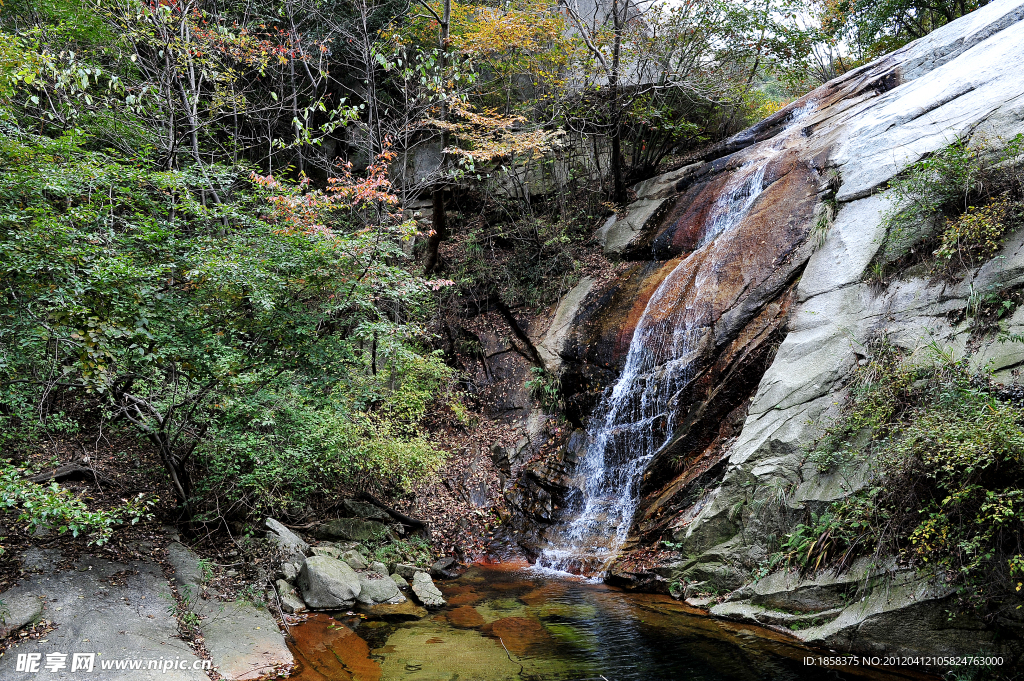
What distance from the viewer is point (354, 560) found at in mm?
7840

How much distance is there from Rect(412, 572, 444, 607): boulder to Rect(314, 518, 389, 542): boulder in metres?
1.10

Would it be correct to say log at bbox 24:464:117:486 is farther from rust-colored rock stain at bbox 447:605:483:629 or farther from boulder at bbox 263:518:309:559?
rust-colored rock stain at bbox 447:605:483:629

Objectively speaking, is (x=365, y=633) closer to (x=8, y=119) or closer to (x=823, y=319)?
(x=8, y=119)

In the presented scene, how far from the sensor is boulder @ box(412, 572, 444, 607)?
7.21 m

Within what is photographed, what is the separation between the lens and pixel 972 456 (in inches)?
178

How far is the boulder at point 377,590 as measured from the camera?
707cm

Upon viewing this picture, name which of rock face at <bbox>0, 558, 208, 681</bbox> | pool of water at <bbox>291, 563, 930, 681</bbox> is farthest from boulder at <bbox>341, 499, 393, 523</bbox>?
rock face at <bbox>0, 558, 208, 681</bbox>

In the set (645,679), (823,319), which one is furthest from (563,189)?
(645,679)

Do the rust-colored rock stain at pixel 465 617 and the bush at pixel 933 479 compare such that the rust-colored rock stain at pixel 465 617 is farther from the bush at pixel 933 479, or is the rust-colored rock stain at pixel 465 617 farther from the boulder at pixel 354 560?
the bush at pixel 933 479

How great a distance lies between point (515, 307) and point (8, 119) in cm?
1015

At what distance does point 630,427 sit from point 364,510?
468 centimetres

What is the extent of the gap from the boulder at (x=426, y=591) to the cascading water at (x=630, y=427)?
2029 millimetres

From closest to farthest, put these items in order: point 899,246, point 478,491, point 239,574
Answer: point 239,574, point 899,246, point 478,491

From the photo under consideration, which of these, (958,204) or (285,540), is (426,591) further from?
(958,204)
